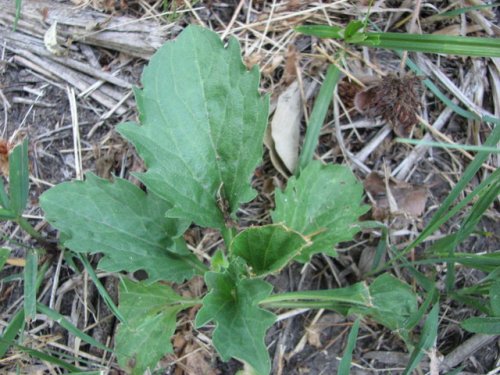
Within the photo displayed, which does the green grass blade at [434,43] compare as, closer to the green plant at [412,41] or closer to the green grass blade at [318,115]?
the green plant at [412,41]

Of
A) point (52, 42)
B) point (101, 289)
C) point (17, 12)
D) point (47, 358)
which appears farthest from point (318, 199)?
point (17, 12)

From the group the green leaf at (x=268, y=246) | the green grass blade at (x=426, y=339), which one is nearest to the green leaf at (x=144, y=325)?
the green leaf at (x=268, y=246)

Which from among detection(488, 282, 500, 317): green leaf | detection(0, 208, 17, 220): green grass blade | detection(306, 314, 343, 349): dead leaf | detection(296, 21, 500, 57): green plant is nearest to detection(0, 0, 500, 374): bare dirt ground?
detection(306, 314, 343, 349): dead leaf

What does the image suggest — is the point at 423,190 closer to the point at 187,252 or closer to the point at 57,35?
the point at 187,252

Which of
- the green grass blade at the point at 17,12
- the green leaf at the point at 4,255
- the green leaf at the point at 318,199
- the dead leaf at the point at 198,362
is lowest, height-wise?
the dead leaf at the point at 198,362

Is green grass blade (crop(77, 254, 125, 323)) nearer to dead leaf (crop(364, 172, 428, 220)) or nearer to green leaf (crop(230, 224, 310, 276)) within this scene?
green leaf (crop(230, 224, 310, 276))

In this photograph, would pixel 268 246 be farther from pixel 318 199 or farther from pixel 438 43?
pixel 438 43
